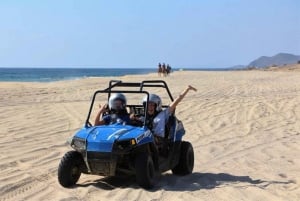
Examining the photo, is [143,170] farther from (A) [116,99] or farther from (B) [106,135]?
(A) [116,99]

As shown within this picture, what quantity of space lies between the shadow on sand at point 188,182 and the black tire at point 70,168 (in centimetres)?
16

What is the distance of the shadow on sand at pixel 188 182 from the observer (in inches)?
292

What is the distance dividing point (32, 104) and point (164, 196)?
1206cm

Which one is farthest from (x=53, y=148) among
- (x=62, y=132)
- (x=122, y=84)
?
(x=122, y=84)

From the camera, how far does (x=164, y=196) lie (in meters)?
6.83

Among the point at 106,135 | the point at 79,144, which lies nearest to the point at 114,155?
the point at 106,135

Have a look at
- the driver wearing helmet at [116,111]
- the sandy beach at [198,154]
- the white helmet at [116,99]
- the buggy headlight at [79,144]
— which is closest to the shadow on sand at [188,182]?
the sandy beach at [198,154]

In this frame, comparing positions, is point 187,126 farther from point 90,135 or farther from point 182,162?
point 90,135

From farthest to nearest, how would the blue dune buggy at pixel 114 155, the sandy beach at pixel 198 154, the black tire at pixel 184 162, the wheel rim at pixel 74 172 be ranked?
the black tire at pixel 184 162
the wheel rim at pixel 74 172
the sandy beach at pixel 198 154
the blue dune buggy at pixel 114 155

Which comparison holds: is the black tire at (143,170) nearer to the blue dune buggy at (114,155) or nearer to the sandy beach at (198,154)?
the blue dune buggy at (114,155)

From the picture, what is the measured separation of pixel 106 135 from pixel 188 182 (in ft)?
4.79

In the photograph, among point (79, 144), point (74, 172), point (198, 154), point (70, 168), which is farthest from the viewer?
point (198, 154)

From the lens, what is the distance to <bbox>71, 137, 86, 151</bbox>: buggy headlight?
7.08 metres

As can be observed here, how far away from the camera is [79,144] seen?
7164mm
